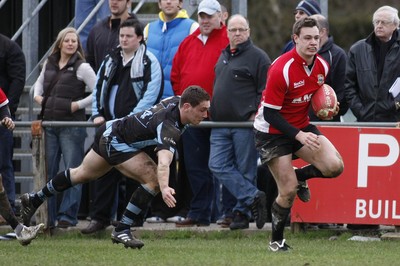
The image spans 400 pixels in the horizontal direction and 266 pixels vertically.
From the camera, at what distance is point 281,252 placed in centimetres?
1388

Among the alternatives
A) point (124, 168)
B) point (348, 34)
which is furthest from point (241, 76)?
point (348, 34)

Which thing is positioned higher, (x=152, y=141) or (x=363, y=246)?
(x=152, y=141)

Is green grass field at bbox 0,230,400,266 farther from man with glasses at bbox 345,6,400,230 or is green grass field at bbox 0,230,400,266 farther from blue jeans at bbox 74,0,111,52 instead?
blue jeans at bbox 74,0,111,52

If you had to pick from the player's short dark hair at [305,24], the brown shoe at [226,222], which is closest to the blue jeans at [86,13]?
the brown shoe at [226,222]

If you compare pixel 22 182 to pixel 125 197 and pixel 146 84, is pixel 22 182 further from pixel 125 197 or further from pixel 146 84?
pixel 146 84

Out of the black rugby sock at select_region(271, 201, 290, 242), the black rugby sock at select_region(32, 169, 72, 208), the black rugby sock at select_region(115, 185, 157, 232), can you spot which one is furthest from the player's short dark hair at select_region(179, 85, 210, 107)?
the black rugby sock at select_region(32, 169, 72, 208)

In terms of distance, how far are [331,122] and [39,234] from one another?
3693 mm

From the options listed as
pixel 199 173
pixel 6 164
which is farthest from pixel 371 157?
pixel 6 164

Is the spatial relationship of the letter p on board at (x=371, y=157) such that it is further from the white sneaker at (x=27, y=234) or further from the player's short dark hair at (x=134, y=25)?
the white sneaker at (x=27, y=234)

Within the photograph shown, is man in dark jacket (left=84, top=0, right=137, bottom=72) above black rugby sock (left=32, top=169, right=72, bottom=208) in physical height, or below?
above

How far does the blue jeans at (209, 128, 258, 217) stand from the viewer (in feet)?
52.1

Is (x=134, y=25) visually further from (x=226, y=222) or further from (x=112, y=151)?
(x=226, y=222)

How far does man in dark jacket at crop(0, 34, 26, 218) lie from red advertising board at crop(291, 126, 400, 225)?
134 inches

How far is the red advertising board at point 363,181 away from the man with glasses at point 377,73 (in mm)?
340
